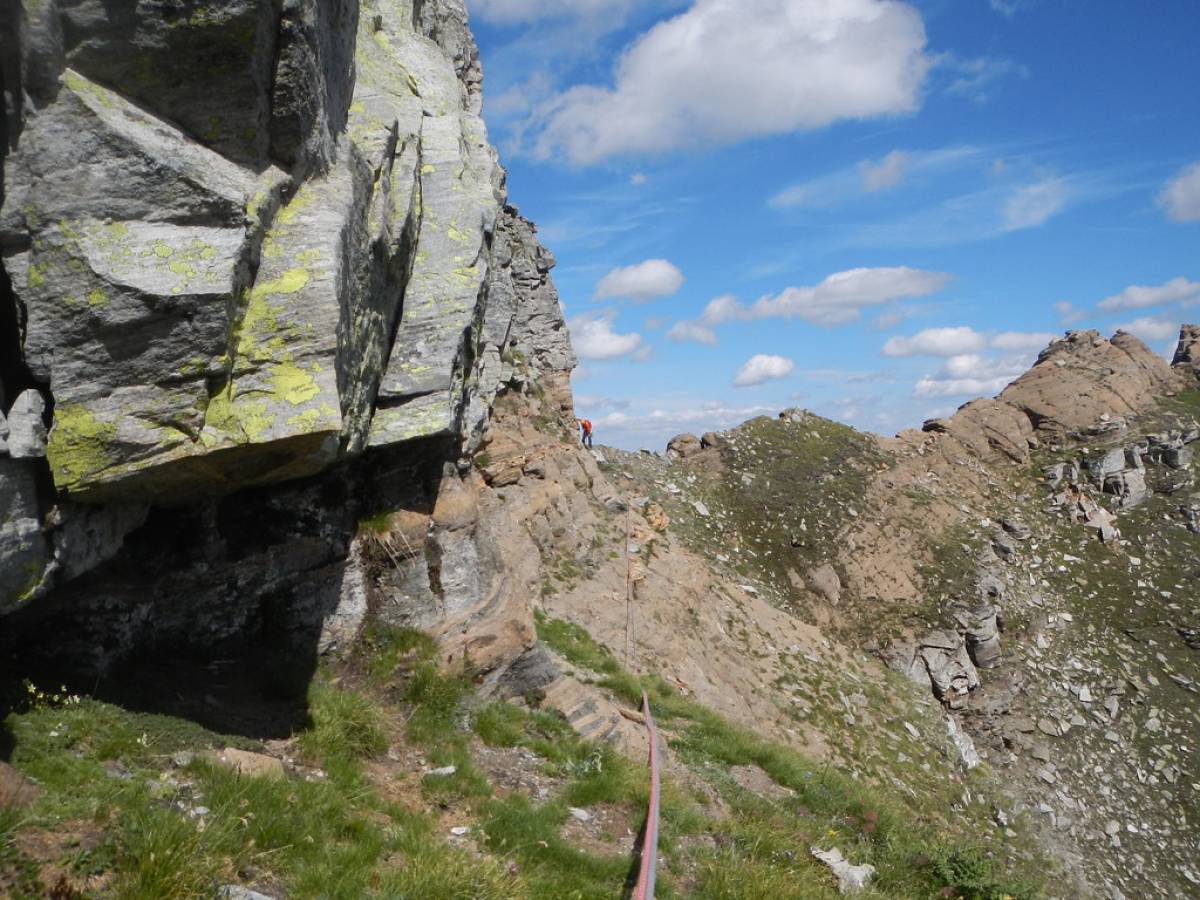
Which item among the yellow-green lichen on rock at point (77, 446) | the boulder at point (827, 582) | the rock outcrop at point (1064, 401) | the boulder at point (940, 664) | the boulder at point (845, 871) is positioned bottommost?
the boulder at point (940, 664)

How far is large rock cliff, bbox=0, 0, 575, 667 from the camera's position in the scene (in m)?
5.87

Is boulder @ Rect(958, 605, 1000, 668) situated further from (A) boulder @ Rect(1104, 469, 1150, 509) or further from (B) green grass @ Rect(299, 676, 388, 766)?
(B) green grass @ Rect(299, 676, 388, 766)

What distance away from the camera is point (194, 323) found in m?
6.20

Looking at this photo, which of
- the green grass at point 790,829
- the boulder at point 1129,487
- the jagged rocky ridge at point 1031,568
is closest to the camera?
the green grass at point 790,829

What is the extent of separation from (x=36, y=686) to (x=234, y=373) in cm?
349

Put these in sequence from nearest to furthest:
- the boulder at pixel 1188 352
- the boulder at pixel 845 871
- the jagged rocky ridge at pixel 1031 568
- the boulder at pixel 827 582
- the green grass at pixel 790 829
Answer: the green grass at pixel 790 829 < the boulder at pixel 845 871 < the jagged rocky ridge at pixel 1031 568 < the boulder at pixel 827 582 < the boulder at pixel 1188 352

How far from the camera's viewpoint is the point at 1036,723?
28594mm

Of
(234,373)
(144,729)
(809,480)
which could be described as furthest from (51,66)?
(809,480)

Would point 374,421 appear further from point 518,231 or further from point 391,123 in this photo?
point 518,231

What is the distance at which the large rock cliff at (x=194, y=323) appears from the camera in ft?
19.2

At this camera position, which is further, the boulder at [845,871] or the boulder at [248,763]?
the boulder at [845,871]

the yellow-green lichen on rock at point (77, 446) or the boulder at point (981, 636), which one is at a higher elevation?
the yellow-green lichen on rock at point (77, 446)

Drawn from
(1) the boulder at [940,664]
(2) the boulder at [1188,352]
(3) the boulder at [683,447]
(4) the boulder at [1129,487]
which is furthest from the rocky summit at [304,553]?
(2) the boulder at [1188,352]

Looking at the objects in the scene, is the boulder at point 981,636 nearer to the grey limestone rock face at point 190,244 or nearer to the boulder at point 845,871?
the boulder at point 845,871
